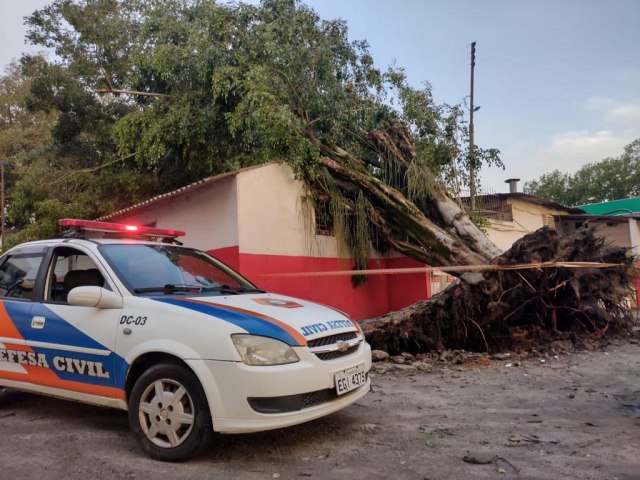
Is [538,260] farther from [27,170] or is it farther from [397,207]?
[27,170]

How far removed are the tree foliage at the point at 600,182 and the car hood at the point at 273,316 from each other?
4829 centimetres

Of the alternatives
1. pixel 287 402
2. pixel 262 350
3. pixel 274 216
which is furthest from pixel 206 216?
pixel 287 402

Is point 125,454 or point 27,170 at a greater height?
point 27,170

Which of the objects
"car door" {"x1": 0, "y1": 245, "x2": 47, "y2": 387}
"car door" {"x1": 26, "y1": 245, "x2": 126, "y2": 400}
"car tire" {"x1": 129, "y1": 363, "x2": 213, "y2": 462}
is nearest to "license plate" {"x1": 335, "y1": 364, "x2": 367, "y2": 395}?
"car tire" {"x1": 129, "y1": 363, "x2": 213, "y2": 462}

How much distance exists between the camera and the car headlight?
3.22 m

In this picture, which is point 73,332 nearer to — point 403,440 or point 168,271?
point 168,271

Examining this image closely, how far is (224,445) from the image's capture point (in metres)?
3.66

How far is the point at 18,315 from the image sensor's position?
425 centimetres

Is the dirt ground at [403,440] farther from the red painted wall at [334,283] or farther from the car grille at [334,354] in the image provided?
the red painted wall at [334,283]

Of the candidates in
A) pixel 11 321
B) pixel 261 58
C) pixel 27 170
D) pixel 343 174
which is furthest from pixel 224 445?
pixel 27 170

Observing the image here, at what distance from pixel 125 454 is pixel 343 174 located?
826 cm

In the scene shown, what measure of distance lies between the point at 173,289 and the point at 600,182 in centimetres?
5039

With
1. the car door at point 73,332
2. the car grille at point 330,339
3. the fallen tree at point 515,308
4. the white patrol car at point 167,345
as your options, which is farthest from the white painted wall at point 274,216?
the car grille at point 330,339

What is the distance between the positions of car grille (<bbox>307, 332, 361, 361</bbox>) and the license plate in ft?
0.41
